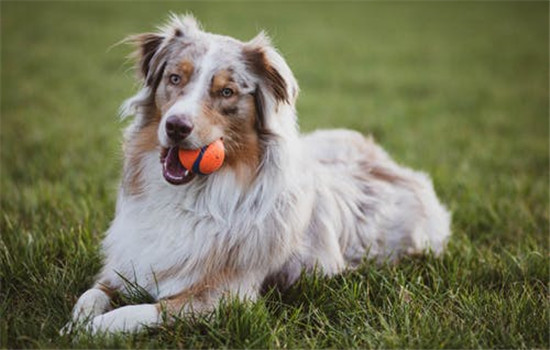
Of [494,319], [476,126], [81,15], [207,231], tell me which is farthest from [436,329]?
[81,15]

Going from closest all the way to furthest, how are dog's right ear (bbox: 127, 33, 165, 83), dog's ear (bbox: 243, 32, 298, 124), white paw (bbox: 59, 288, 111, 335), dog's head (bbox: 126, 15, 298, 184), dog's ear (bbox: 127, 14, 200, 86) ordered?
white paw (bbox: 59, 288, 111, 335) → dog's head (bbox: 126, 15, 298, 184) → dog's ear (bbox: 243, 32, 298, 124) → dog's ear (bbox: 127, 14, 200, 86) → dog's right ear (bbox: 127, 33, 165, 83)

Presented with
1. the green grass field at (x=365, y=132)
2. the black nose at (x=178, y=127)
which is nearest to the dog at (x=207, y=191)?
the black nose at (x=178, y=127)

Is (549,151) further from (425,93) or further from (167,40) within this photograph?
(167,40)

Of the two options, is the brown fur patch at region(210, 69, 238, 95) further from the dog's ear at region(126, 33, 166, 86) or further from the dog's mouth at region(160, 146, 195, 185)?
the dog's ear at region(126, 33, 166, 86)

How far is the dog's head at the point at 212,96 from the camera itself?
3689 millimetres

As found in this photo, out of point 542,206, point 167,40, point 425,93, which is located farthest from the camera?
point 425,93

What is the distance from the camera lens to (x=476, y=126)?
405 inches

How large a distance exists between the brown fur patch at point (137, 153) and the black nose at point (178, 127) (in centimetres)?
37

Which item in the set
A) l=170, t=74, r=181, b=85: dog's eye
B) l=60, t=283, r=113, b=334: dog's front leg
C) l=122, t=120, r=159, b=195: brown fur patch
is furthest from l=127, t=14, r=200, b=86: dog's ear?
l=60, t=283, r=113, b=334: dog's front leg

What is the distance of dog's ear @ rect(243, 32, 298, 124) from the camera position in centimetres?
396

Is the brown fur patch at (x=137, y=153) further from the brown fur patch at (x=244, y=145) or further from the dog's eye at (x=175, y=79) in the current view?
the brown fur patch at (x=244, y=145)

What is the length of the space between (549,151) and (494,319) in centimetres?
579

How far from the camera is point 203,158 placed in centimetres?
372

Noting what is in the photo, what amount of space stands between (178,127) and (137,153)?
0.60 meters
